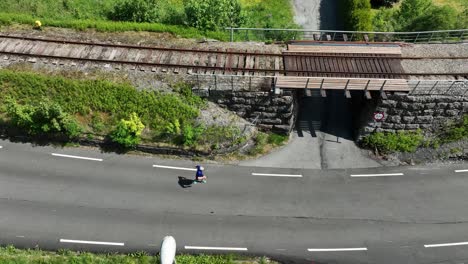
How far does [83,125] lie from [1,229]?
6704 mm

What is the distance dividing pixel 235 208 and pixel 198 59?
906cm

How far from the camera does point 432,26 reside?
88.6 feet

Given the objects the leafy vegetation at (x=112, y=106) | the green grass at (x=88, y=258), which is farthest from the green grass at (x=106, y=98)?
the green grass at (x=88, y=258)

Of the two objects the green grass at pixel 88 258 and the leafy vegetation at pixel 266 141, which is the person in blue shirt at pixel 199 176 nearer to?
the leafy vegetation at pixel 266 141

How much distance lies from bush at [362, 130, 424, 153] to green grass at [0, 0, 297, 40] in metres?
10.9

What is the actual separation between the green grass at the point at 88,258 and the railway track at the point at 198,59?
1027 cm

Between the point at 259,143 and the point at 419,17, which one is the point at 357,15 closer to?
the point at 419,17

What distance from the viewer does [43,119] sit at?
73.9 ft

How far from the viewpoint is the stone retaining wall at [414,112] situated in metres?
23.0

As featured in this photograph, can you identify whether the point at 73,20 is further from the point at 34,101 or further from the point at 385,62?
the point at 385,62

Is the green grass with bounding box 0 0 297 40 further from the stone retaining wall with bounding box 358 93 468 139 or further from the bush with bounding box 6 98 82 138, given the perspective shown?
the stone retaining wall with bounding box 358 93 468 139

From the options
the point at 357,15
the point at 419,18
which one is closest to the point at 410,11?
the point at 419,18

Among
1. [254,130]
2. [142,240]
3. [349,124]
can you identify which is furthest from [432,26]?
[142,240]

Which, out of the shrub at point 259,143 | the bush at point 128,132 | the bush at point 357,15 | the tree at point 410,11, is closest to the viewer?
the bush at point 128,132
